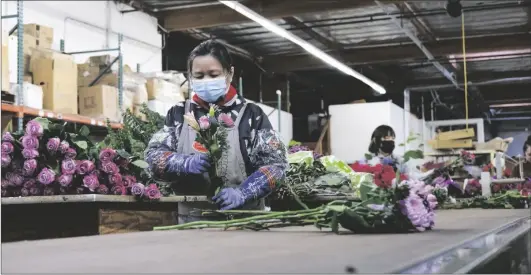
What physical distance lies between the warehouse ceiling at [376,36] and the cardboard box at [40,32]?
2558mm

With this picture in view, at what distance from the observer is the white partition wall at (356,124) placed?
12047 millimetres

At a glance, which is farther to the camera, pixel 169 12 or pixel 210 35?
pixel 210 35

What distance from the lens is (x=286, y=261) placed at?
803mm

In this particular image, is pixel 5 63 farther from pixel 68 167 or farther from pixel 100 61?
pixel 68 167

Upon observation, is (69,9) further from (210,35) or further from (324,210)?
(324,210)

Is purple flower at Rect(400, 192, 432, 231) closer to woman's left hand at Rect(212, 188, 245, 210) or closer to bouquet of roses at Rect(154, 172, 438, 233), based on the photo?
bouquet of roses at Rect(154, 172, 438, 233)

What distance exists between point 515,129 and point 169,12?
15.0 metres

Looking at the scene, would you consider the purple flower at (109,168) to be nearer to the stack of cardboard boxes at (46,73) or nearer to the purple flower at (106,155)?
the purple flower at (106,155)

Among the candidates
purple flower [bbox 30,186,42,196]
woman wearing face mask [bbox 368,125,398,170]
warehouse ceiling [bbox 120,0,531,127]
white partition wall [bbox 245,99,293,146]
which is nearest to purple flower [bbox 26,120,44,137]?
purple flower [bbox 30,186,42,196]

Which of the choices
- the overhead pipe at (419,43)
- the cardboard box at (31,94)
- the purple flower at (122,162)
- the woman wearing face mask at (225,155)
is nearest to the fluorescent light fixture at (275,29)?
the overhead pipe at (419,43)

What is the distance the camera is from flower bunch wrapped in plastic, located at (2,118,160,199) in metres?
2.47

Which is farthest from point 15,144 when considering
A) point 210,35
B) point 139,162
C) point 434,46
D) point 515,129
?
point 515,129

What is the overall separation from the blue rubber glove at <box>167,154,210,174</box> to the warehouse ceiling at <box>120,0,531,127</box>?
243 inches

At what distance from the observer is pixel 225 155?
218cm
